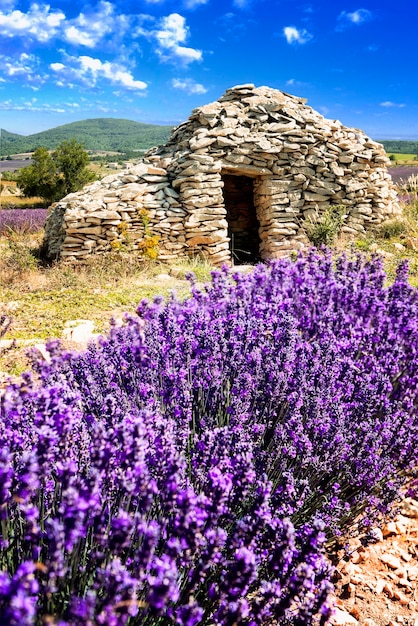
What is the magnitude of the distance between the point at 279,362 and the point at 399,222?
9384 mm

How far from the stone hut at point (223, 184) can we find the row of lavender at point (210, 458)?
5289 mm

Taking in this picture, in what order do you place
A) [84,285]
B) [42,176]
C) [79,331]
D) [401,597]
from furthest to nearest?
[42,176] < [84,285] < [79,331] < [401,597]

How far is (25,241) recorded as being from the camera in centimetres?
998

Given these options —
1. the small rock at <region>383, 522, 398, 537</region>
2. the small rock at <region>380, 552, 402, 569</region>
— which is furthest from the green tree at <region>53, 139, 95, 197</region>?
the small rock at <region>380, 552, 402, 569</region>

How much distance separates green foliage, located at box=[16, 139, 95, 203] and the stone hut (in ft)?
49.2

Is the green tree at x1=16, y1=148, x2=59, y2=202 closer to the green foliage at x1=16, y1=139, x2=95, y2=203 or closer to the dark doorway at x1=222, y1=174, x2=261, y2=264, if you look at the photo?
the green foliage at x1=16, y1=139, x2=95, y2=203

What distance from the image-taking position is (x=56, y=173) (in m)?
24.2

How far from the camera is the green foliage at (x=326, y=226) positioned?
30.8 ft

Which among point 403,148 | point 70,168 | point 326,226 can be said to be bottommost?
point 326,226

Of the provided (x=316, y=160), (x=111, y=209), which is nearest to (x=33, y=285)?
(x=111, y=209)

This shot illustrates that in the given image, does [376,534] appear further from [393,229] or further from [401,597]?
[393,229]

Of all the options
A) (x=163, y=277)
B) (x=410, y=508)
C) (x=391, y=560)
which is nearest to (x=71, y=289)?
(x=163, y=277)

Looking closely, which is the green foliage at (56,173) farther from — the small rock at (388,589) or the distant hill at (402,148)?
the distant hill at (402,148)

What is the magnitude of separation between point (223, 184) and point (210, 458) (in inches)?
333
